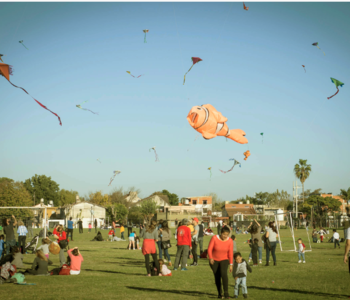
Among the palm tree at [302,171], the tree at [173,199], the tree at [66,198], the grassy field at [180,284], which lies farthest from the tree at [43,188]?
the grassy field at [180,284]

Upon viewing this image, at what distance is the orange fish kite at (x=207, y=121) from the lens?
13.8m

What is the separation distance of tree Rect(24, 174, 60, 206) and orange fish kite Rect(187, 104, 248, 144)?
101020mm

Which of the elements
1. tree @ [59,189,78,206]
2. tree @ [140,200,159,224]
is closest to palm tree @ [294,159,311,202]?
tree @ [140,200,159,224]

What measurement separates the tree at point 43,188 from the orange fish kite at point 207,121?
10102cm

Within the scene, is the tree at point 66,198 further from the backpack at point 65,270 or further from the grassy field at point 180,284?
the backpack at point 65,270

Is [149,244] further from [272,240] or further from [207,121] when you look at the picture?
[272,240]

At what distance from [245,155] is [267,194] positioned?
92993 mm

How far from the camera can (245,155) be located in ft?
57.3

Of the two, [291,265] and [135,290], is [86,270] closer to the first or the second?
[135,290]

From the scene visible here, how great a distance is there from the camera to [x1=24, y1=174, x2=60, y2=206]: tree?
10756 centimetres

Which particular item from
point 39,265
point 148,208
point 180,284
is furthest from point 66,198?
point 180,284

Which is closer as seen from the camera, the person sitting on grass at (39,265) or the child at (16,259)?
the person sitting on grass at (39,265)

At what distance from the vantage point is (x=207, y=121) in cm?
1388

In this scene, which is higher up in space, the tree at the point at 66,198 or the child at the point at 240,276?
the tree at the point at 66,198
